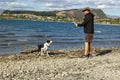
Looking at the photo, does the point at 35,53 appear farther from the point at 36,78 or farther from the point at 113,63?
the point at 36,78

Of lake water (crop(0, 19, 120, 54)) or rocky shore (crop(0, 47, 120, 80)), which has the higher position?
rocky shore (crop(0, 47, 120, 80))

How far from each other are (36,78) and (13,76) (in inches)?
35.7

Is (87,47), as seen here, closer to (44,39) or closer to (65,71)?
(65,71)

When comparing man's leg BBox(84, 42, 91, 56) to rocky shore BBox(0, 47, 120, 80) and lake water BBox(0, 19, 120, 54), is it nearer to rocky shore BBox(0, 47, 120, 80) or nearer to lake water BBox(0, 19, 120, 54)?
rocky shore BBox(0, 47, 120, 80)

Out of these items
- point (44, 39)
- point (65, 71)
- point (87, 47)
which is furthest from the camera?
point (44, 39)

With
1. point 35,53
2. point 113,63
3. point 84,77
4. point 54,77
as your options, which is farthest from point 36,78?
point 35,53

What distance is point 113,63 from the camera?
56.2ft

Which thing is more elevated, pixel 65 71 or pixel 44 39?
pixel 65 71

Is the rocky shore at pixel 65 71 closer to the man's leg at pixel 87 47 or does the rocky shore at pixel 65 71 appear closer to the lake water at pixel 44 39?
the man's leg at pixel 87 47

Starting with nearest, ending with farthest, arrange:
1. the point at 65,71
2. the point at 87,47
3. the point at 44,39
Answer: the point at 65,71 → the point at 87,47 → the point at 44,39

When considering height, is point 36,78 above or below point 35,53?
above

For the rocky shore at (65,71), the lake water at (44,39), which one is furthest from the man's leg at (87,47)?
the lake water at (44,39)

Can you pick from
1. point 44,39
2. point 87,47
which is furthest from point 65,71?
point 44,39

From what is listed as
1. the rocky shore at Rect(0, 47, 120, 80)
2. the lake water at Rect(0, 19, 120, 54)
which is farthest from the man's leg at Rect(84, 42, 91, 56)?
the lake water at Rect(0, 19, 120, 54)
